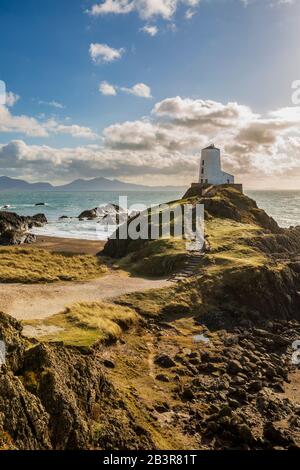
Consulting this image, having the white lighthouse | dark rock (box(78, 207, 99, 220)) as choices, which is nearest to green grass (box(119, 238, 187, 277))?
the white lighthouse

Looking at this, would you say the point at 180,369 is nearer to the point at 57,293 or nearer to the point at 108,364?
the point at 108,364

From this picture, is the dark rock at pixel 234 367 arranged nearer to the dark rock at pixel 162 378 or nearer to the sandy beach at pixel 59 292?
the dark rock at pixel 162 378

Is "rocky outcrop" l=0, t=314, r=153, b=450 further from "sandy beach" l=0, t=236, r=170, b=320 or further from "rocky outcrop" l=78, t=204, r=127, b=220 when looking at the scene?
"rocky outcrop" l=78, t=204, r=127, b=220

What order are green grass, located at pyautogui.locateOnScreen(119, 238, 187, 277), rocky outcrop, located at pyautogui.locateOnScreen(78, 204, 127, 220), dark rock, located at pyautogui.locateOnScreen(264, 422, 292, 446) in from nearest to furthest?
dark rock, located at pyautogui.locateOnScreen(264, 422, 292, 446) → green grass, located at pyautogui.locateOnScreen(119, 238, 187, 277) → rocky outcrop, located at pyautogui.locateOnScreen(78, 204, 127, 220)

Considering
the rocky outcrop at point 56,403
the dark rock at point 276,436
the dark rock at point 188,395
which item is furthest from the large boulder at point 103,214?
the rocky outcrop at point 56,403

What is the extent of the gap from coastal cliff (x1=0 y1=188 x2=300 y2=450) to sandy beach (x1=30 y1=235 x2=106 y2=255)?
526 inches

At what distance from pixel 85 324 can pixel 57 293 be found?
7591mm

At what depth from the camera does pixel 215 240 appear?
141 feet

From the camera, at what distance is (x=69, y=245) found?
59.7 meters

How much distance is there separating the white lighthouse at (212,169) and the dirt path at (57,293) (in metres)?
39.1

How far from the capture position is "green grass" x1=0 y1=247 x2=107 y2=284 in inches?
1321

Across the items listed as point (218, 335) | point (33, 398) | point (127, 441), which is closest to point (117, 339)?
point (218, 335)

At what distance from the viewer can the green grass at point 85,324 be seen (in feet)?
67.8

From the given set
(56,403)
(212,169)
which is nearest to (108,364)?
(56,403)
